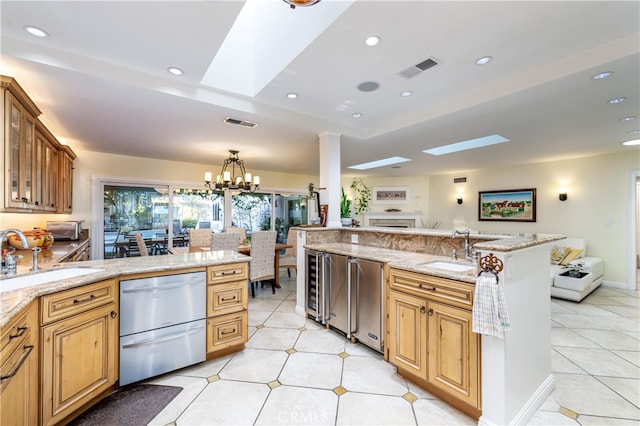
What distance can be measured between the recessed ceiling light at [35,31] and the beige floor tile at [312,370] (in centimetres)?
309

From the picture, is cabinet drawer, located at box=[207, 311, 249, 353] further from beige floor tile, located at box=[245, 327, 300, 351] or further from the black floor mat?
the black floor mat

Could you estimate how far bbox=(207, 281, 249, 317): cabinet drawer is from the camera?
7.57 feet

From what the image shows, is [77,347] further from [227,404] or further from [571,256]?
[571,256]

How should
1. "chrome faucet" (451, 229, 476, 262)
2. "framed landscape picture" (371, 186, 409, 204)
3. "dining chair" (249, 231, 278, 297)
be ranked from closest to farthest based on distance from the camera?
"chrome faucet" (451, 229, 476, 262) < "dining chair" (249, 231, 278, 297) < "framed landscape picture" (371, 186, 409, 204)

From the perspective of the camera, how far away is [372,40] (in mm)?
1996

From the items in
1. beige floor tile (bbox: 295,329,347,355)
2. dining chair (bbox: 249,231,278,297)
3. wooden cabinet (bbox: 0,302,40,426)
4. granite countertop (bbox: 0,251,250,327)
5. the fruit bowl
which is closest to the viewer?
wooden cabinet (bbox: 0,302,40,426)

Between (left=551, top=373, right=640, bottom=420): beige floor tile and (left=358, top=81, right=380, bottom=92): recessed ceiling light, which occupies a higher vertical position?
(left=358, top=81, right=380, bottom=92): recessed ceiling light

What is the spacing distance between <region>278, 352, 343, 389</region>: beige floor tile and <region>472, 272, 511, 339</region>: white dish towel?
1.17m

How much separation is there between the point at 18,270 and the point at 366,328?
8.96 ft

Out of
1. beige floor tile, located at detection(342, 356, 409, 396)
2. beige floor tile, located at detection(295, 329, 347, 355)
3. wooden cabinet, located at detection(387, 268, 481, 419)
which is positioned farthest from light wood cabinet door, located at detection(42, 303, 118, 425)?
wooden cabinet, located at detection(387, 268, 481, 419)

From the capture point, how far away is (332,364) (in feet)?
7.72

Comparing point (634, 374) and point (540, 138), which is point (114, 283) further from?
point (540, 138)

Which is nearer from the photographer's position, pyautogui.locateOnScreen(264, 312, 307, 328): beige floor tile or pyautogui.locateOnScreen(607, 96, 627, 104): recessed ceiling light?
pyautogui.locateOnScreen(607, 96, 627, 104): recessed ceiling light

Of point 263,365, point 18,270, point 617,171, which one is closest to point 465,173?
point 617,171
